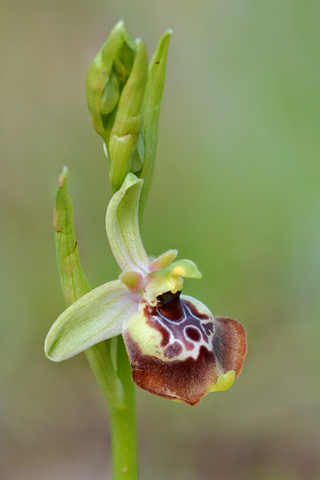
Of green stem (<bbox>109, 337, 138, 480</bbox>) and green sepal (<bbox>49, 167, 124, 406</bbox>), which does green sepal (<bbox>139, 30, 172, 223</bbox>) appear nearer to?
green sepal (<bbox>49, 167, 124, 406</bbox>)

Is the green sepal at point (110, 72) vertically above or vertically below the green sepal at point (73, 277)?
above

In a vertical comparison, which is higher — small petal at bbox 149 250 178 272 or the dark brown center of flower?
small petal at bbox 149 250 178 272

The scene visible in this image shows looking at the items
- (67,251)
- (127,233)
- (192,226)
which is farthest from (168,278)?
(192,226)

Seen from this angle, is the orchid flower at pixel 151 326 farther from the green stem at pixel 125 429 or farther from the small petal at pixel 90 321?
the green stem at pixel 125 429

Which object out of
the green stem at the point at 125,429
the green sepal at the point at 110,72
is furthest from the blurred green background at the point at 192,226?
the green sepal at the point at 110,72

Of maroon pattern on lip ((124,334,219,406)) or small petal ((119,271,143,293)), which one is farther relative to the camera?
small petal ((119,271,143,293))

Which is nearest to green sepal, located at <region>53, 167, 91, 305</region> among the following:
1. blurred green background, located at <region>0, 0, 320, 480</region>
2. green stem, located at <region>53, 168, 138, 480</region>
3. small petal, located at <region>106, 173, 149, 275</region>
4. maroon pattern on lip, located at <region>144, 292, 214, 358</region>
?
green stem, located at <region>53, 168, 138, 480</region>
